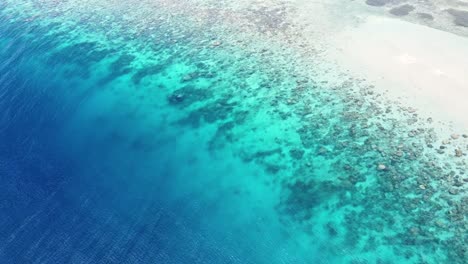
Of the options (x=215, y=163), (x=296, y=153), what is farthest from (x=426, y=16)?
(x=215, y=163)

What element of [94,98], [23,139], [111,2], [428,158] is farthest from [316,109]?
[111,2]

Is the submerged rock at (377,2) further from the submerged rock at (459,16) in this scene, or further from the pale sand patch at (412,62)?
the submerged rock at (459,16)

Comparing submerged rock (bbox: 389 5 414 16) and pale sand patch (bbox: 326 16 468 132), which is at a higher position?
submerged rock (bbox: 389 5 414 16)

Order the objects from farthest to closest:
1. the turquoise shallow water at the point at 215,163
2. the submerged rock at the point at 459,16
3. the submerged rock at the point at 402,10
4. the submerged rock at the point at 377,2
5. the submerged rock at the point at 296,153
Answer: the submerged rock at the point at 377,2, the submerged rock at the point at 402,10, the submerged rock at the point at 459,16, the submerged rock at the point at 296,153, the turquoise shallow water at the point at 215,163

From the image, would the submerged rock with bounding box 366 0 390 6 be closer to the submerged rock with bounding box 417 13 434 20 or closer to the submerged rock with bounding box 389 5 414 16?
the submerged rock with bounding box 389 5 414 16

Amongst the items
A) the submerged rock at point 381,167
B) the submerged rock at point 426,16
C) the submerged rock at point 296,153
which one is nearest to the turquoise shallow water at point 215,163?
the submerged rock at point 296,153

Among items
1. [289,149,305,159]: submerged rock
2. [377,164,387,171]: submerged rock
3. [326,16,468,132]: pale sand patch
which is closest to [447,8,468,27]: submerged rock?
[326,16,468,132]: pale sand patch
